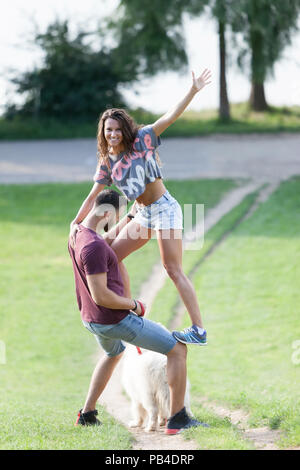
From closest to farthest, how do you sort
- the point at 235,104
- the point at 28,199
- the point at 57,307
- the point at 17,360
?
the point at 17,360
the point at 57,307
the point at 28,199
the point at 235,104

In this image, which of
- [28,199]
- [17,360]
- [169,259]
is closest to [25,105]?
[28,199]

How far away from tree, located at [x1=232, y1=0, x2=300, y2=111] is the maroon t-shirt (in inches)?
876

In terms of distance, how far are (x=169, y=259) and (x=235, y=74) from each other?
2306 centimetres

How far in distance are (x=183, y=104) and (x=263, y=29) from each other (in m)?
21.8

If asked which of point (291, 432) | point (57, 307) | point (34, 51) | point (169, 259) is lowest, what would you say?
point (57, 307)

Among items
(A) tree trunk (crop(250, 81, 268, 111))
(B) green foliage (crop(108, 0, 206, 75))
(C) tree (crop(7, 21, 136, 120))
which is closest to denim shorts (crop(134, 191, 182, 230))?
(B) green foliage (crop(108, 0, 206, 75))

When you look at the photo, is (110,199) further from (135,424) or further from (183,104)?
(135,424)

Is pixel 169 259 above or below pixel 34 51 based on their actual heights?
below

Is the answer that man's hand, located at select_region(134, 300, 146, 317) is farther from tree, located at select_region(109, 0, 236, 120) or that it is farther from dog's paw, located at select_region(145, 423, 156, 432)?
tree, located at select_region(109, 0, 236, 120)

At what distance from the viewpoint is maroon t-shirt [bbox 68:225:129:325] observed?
16.3 feet

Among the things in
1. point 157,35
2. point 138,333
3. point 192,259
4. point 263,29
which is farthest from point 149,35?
point 138,333
